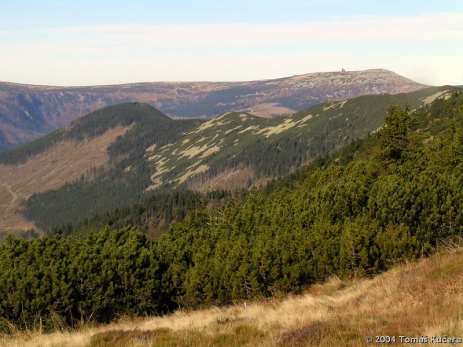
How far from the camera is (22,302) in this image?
131 ft

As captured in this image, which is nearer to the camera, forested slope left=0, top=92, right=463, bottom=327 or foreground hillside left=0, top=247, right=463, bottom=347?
foreground hillside left=0, top=247, right=463, bottom=347

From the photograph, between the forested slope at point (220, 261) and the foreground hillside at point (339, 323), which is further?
the forested slope at point (220, 261)

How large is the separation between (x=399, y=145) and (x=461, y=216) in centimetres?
4208

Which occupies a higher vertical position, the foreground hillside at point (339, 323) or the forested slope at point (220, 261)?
the foreground hillside at point (339, 323)

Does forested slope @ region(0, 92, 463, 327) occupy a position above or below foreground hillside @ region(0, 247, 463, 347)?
below

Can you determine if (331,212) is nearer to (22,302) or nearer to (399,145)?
(22,302)

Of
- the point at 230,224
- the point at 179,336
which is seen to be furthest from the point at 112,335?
the point at 230,224

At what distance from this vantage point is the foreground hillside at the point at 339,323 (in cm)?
1428

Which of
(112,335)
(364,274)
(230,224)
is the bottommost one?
(230,224)

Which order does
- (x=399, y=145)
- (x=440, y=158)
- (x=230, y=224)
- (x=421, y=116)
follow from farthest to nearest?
(x=421, y=116) → (x=399, y=145) → (x=230, y=224) → (x=440, y=158)

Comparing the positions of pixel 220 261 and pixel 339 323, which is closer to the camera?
pixel 339 323

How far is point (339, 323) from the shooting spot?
52.4 feet

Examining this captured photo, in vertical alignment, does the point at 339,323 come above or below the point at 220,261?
above

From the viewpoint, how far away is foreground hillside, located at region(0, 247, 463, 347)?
1428 cm
